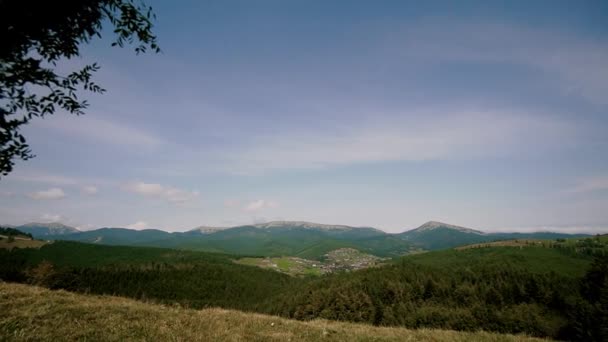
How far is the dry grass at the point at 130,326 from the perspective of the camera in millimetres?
9438

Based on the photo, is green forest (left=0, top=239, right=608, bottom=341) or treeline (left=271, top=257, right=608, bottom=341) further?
treeline (left=271, top=257, right=608, bottom=341)

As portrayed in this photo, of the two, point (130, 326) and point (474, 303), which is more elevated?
point (130, 326)

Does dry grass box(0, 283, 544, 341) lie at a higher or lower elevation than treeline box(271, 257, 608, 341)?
higher

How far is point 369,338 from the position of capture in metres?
12.0

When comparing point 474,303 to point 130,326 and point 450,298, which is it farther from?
point 130,326

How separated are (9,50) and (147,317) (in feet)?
34.7

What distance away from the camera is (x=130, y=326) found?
34.2 feet

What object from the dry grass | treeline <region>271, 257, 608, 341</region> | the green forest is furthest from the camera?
treeline <region>271, 257, 608, 341</region>

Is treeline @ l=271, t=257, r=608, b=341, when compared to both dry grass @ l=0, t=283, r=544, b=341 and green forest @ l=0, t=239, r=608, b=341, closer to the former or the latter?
green forest @ l=0, t=239, r=608, b=341

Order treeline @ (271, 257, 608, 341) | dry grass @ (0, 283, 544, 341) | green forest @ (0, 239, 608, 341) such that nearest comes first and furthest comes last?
1. dry grass @ (0, 283, 544, 341)
2. green forest @ (0, 239, 608, 341)
3. treeline @ (271, 257, 608, 341)

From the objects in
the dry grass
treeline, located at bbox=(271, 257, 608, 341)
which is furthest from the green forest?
the dry grass

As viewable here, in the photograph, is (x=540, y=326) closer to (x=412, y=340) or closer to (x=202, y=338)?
(x=412, y=340)

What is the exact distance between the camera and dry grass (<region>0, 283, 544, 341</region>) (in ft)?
31.0

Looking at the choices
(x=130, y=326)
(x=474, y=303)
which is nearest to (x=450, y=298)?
(x=474, y=303)
